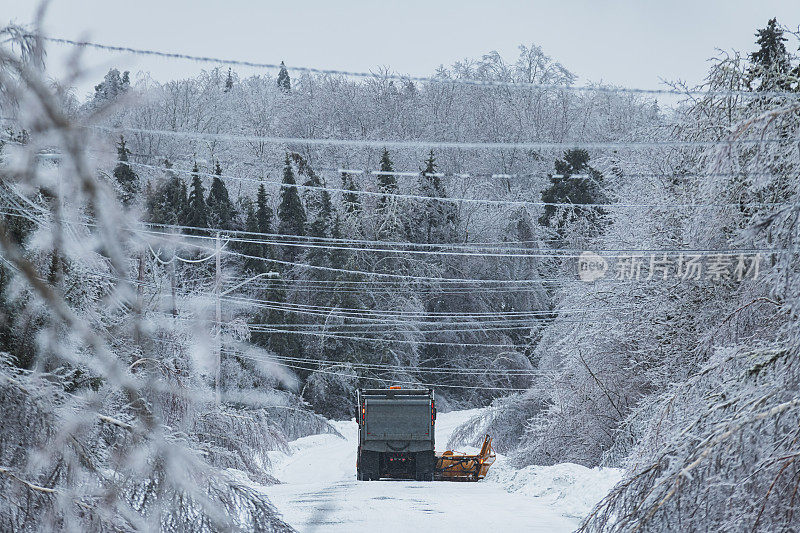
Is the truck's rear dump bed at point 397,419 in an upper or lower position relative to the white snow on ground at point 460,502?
upper

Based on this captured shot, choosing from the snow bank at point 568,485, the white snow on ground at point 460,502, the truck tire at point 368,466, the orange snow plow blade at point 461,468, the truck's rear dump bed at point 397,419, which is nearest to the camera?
the white snow on ground at point 460,502

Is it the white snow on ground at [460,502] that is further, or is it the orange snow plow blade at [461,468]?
the orange snow plow blade at [461,468]

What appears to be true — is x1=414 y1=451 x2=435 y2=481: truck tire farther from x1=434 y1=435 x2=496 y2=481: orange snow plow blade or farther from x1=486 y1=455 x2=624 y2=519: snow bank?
x1=486 y1=455 x2=624 y2=519: snow bank

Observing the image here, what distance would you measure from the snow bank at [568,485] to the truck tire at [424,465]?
329cm

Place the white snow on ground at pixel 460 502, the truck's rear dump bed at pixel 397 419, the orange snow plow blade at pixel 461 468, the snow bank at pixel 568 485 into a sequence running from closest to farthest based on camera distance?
the white snow on ground at pixel 460 502
the snow bank at pixel 568 485
the truck's rear dump bed at pixel 397 419
the orange snow plow blade at pixel 461 468

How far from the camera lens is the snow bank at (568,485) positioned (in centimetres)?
1322

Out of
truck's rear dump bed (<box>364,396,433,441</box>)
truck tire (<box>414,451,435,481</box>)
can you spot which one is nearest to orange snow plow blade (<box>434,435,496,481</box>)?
truck tire (<box>414,451,435,481</box>)

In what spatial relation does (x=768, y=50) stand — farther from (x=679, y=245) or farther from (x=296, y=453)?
(x=296, y=453)

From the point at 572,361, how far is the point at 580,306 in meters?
1.61

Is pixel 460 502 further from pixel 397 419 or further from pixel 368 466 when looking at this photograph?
pixel 397 419

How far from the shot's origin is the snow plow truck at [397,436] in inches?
846

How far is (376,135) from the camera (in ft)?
119

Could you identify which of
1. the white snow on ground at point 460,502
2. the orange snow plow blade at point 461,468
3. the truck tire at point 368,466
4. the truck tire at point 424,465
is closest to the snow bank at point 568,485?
the white snow on ground at point 460,502

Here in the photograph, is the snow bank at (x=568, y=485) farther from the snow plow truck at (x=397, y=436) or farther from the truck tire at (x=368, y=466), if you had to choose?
the truck tire at (x=368, y=466)
